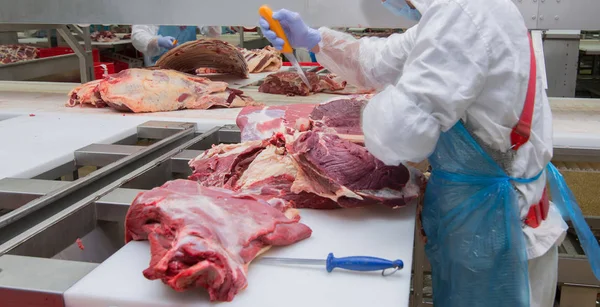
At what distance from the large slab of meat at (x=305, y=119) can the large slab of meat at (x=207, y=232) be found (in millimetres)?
624

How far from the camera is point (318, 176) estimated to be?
1.80 metres

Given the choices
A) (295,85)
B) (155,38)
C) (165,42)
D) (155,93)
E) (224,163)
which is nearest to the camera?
(224,163)

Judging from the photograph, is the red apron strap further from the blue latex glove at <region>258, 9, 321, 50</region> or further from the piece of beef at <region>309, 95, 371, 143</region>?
the blue latex glove at <region>258, 9, 321, 50</region>

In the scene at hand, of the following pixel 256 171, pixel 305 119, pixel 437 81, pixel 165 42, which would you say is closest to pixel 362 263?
pixel 437 81

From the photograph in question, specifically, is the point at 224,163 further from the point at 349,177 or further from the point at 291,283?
the point at 291,283

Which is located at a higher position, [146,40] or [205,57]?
[146,40]

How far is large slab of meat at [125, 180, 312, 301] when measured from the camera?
49.1 inches

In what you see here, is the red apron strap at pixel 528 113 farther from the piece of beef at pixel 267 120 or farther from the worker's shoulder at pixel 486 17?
the piece of beef at pixel 267 120

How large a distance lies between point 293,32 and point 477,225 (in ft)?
3.77

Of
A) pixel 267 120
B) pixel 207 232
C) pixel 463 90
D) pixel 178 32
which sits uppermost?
pixel 178 32

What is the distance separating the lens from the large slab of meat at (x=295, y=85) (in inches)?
149

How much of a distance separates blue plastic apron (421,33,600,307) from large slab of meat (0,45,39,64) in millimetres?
6088

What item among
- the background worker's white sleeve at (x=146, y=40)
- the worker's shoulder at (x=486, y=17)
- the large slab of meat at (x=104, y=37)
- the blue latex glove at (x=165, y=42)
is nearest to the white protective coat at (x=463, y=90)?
the worker's shoulder at (x=486, y=17)

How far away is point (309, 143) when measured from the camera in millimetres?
1886
